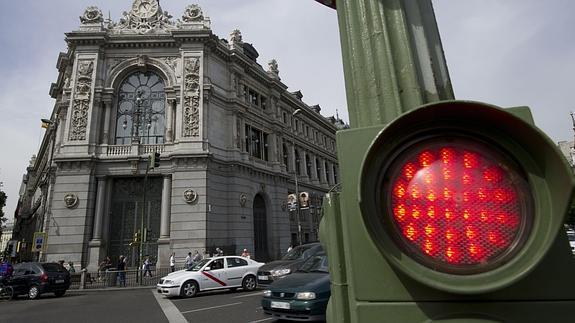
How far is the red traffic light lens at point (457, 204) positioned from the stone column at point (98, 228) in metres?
24.1

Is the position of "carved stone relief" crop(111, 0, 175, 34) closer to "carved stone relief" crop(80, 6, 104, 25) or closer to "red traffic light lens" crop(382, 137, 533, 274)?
"carved stone relief" crop(80, 6, 104, 25)

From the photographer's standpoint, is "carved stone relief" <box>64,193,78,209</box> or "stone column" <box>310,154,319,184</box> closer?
"carved stone relief" <box>64,193,78,209</box>

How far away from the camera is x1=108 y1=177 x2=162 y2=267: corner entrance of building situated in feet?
71.7

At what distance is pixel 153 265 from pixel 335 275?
915 inches

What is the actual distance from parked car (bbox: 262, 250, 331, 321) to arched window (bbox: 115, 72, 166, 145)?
1949cm

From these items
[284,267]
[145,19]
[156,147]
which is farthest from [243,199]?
[145,19]

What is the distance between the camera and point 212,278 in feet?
43.6

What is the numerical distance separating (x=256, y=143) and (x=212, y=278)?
17784 mm

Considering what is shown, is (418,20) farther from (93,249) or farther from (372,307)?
(93,249)

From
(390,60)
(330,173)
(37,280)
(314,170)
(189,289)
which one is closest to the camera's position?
(390,60)

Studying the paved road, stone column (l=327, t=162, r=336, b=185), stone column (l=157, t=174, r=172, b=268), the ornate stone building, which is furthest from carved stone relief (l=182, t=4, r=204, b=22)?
stone column (l=327, t=162, r=336, b=185)

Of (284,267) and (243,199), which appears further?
(243,199)

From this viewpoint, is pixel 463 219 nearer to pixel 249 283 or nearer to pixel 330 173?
pixel 249 283

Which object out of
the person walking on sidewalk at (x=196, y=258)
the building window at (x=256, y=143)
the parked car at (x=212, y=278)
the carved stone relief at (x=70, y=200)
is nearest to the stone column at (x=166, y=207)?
the person walking on sidewalk at (x=196, y=258)
